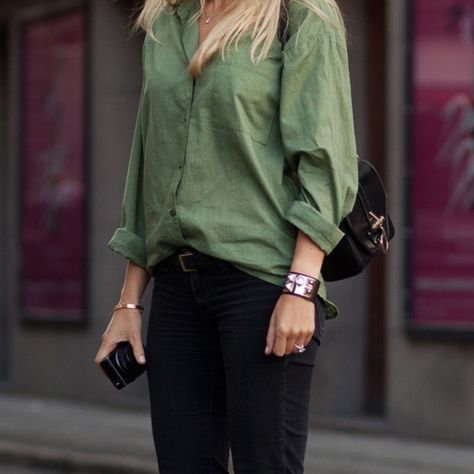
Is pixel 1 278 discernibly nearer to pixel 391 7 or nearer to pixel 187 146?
pixel 391 7

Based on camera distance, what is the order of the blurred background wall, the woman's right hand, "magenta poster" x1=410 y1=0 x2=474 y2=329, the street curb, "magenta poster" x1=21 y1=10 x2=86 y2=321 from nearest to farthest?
the woman's right hand
the street curb
"magenta poster" x1=410 y1=0 x2=474 y2=329
the blurred background wall
"magenta poster" x1=21 y1=10 x2=86 y2=321

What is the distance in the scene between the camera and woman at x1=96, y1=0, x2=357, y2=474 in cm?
299

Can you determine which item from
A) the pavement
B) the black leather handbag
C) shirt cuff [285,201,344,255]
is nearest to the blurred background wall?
the pavement

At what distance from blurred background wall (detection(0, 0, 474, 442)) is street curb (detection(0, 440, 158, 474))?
2.11 metres

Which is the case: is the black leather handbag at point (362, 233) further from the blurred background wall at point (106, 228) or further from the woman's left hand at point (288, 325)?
the blurred background wall at point (106, 228)

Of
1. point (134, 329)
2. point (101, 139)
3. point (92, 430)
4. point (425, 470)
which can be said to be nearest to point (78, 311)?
point (101, 139)

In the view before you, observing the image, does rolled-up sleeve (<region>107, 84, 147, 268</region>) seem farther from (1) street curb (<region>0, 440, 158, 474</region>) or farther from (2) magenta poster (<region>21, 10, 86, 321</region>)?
(2) magenta poster (<region>21, 10, 86, 321</region>)

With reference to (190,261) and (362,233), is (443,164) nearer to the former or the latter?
(362,233)

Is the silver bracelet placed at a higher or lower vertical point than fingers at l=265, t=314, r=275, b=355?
higher

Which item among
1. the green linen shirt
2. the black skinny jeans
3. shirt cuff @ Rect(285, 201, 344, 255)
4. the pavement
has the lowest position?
the pavement

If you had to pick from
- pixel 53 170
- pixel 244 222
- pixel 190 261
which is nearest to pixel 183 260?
pixel 190 261

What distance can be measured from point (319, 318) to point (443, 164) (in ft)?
21.1

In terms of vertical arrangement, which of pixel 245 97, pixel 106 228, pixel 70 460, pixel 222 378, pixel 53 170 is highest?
pixel 53 170

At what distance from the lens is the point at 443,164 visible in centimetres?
938
